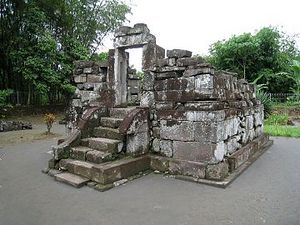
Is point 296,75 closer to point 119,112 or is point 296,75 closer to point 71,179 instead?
point 119,112

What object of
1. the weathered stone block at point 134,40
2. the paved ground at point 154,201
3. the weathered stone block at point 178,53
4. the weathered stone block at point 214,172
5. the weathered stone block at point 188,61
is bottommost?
the paved ground at point 154,201

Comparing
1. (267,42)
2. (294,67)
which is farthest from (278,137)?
(267,42)

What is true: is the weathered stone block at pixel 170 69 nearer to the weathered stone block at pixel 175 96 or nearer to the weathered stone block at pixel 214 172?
the weathered stone block at pixel 175 96

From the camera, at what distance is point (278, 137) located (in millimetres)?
9609

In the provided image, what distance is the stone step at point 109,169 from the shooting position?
173 inches

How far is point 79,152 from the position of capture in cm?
516

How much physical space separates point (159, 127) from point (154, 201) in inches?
72.7

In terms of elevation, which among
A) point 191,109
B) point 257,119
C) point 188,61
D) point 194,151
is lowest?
point 194,151

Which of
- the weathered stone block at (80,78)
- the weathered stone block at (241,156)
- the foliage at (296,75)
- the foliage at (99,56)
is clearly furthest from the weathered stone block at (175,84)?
the foliage at (99,56)

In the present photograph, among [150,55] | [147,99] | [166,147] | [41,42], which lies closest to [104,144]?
[166,147]

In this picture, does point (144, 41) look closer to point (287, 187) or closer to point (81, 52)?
point (287, 187)

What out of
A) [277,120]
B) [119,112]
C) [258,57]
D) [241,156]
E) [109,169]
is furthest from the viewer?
[258,57]

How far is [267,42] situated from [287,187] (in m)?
16.5

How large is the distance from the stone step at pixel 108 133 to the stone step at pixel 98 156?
431mm
